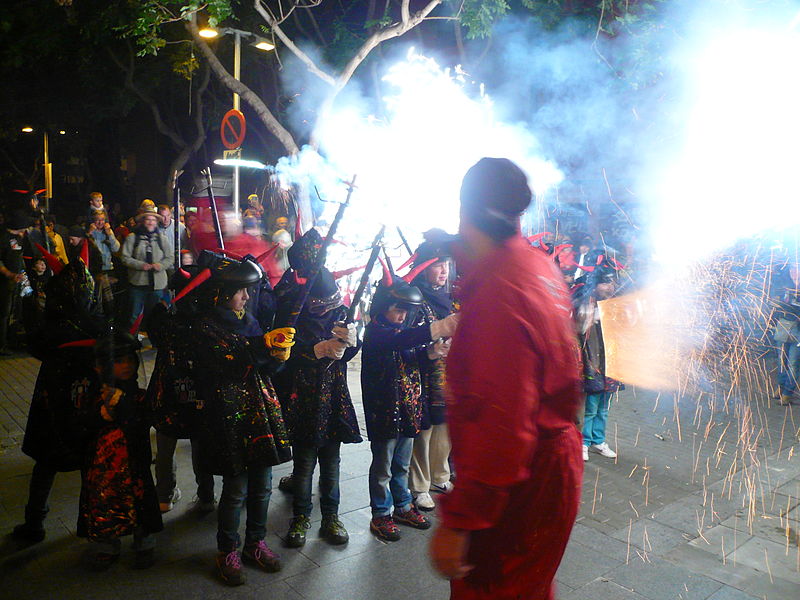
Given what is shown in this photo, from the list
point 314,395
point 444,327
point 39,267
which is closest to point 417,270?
point 444,327

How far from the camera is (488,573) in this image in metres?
2.05

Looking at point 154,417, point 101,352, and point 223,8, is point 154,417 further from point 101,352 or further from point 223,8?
point 223,8

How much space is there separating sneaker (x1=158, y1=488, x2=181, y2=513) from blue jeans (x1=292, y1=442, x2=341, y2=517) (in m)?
1.03

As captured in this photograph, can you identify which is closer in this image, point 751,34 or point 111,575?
point 111,575

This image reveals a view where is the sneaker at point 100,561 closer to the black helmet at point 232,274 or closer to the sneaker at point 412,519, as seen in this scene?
the black helmet at point 232,274

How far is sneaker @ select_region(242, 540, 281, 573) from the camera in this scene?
151 inches

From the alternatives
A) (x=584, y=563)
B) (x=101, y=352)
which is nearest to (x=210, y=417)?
(x=101, y=352)

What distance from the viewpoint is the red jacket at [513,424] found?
187cm

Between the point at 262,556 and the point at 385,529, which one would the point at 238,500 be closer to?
the point at 262,556

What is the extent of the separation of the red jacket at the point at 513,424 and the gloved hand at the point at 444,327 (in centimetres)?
166

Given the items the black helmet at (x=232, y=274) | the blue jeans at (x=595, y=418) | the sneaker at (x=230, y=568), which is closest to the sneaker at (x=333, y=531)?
the sneaker at (x=230, y=568)

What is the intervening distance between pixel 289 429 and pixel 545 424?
249 cm

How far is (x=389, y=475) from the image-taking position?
14.9 feet

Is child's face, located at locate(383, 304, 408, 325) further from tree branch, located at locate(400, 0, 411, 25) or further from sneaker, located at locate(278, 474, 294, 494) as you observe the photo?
tree branch, located at locate(400, 0, 411, 25)
